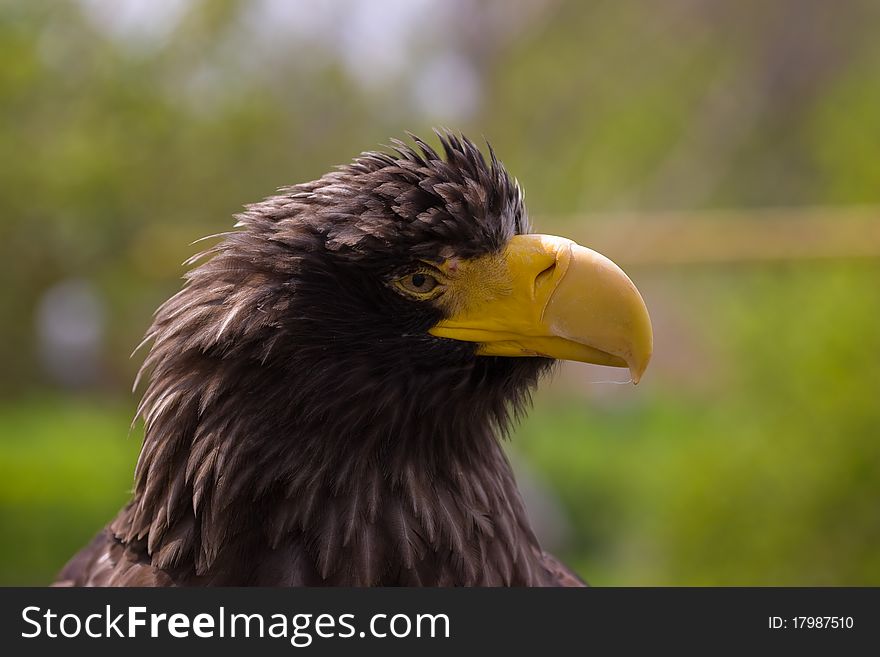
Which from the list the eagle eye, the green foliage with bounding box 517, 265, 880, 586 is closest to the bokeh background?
the green foliage with bounding box 517, 265, 880, 586

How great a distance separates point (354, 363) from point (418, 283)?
211 mm

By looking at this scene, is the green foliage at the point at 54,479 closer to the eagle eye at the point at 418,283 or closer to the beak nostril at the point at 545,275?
the eagle eye at the point at 418,283

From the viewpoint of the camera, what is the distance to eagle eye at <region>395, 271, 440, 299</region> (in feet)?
6.66

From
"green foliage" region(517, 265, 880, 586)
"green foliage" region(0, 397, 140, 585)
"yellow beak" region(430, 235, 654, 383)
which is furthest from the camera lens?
"green foliage" region(0, 397, 140, 585)

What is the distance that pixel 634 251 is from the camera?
23.9 feet

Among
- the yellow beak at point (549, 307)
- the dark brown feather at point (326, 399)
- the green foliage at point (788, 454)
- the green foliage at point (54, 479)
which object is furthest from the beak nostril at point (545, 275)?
the green foliage at point (54, 479)

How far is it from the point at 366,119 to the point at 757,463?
236 inches

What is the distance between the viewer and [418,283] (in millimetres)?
2041

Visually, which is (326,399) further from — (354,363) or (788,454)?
(788,454)

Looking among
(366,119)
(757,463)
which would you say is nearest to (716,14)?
(366,119)

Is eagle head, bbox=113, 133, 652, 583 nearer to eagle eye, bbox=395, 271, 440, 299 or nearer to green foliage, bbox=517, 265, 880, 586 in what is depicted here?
eagle eye, bbox=395, 271, 440, 299

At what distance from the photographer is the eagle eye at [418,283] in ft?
6.66

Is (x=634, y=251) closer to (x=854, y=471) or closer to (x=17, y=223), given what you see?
(x=854, y=471)

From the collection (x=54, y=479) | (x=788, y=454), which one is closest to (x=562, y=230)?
(x=788, y=454)
